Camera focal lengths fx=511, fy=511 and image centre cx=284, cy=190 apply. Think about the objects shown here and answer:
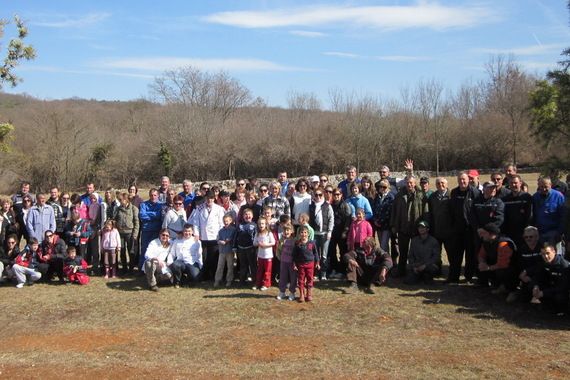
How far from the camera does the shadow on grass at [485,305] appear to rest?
6.78 meters

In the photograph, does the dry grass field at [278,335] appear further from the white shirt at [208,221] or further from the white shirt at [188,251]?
the white shirt at [208,221]

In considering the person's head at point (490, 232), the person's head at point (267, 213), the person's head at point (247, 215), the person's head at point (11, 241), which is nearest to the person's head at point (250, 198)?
the person's head at point (247, 215)

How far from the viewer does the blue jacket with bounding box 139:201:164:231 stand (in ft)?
32.2

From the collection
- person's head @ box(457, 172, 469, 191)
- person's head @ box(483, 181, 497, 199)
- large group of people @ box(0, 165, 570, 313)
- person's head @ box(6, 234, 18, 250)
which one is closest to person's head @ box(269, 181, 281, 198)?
large group of people @ box(0, 165, 570, 313)

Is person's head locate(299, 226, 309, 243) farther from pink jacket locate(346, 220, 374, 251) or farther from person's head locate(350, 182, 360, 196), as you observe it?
person's head locate(350, 182, 360, 196)

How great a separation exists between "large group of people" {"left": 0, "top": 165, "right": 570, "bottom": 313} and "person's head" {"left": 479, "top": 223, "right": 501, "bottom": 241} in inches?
0.6

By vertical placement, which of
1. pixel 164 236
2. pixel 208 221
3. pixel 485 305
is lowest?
pixel 485 305

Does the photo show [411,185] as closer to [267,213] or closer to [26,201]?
[267,213]

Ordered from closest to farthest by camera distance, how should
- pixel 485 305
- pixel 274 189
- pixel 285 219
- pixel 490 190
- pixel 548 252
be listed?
1. pixel 548 252
2. pixel 485 305
3. pixel 490 190
4. pixel 285 219
5. pixel 274 189

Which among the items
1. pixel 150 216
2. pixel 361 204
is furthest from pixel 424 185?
pixel 150 216

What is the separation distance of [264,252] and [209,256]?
1.28m

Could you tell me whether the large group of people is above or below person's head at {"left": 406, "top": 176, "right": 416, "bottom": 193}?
below

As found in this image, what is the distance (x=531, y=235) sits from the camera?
→ 24.1ft

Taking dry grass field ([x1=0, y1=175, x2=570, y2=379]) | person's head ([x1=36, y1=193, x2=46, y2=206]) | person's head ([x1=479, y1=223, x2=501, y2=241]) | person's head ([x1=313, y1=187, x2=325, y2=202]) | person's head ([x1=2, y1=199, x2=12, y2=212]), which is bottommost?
dry grass field ([x1=0, y1=175, x2=570, y2=379])
